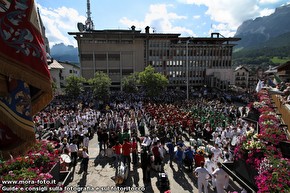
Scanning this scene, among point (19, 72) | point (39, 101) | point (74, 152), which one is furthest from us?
point (74, 152)

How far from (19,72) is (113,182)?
772cm

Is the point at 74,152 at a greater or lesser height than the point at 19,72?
lesser

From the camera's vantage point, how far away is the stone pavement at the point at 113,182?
8.11m

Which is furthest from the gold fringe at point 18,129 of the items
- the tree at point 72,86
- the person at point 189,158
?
the tree at point 72,86

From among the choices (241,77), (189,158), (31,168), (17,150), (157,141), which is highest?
(241,77)

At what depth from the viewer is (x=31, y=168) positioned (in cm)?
568

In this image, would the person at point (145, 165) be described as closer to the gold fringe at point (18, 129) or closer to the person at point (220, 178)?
the person at point (220, 178)

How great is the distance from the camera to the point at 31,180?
4703 mm

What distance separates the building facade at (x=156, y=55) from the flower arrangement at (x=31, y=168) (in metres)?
44.8

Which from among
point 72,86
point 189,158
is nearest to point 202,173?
point 189,158

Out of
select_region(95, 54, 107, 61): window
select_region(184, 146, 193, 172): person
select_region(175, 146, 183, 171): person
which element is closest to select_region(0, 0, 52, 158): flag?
select_region(184, 146, 193, 172): person

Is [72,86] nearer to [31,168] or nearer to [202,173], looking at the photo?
[31,168]

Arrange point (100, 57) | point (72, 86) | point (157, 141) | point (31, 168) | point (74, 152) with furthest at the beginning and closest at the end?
point (100, 57) < point (72, 86) < point (74, 152) < point (157, 141) < point (31, 168)

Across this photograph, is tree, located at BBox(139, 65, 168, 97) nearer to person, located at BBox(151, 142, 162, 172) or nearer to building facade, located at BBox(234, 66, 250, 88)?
person, located at BBox(151, 142, 162, 172)
